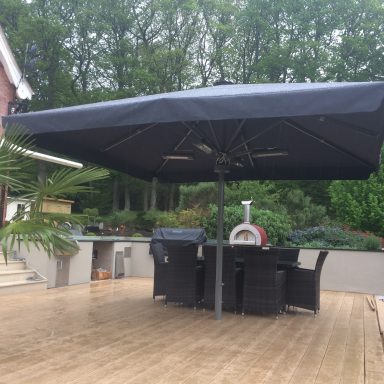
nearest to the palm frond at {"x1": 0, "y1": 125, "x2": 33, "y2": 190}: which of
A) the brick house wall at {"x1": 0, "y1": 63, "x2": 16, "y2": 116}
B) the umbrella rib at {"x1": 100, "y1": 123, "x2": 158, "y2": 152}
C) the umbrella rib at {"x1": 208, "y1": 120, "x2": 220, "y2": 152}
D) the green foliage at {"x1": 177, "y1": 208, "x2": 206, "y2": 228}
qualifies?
the umbrella rib at {"x1": 100, "y1": 123, "x2": 158, "y2": 152}

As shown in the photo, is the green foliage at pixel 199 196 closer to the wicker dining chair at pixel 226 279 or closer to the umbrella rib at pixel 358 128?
the wicker dining chair at pixel 226 279

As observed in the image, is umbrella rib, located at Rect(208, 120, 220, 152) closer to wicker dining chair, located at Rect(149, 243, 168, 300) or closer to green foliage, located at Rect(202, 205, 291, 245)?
wicker dining chair, located at Rect(149, 243, 168, 300)

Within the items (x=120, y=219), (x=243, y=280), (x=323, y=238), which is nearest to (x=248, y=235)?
(x=323, y=238)

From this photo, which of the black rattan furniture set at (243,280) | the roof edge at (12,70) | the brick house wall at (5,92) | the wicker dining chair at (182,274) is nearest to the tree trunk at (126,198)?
the roof edge at (12,70)

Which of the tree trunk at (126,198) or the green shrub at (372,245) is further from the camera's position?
the tree trunk at (126,198)

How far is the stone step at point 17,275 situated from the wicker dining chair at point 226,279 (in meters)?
3.38

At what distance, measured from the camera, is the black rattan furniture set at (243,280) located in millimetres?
5855

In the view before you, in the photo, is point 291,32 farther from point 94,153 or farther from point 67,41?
point 94,153

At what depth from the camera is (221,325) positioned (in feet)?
17.4

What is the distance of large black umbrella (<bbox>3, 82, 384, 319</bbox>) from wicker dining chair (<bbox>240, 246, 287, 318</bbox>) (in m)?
0.44

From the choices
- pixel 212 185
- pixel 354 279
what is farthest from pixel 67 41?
pixel 354 279

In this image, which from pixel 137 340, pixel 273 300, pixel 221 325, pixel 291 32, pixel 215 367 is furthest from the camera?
pixel 291 32

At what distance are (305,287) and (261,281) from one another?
757 mm

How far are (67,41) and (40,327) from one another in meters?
28.8
